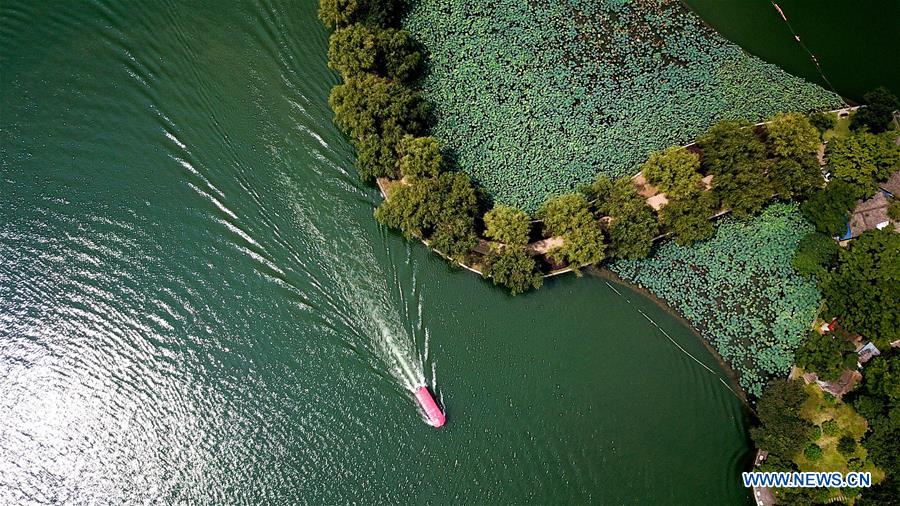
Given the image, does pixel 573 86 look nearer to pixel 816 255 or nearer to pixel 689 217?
pixel 689 217

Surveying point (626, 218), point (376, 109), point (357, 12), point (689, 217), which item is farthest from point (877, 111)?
point (357, 12)

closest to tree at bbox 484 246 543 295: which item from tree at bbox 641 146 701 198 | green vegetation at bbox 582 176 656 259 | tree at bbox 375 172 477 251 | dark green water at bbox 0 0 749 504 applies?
dark green water at bbox 0 0 749 504

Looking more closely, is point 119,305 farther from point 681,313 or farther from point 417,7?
point 681,313

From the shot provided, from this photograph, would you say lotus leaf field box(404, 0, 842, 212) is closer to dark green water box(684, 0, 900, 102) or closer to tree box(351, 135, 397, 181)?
dark green water box(684, 0, 900, 102)

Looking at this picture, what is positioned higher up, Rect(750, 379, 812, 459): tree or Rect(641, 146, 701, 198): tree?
Rect(641, 146, 701, 198): tree

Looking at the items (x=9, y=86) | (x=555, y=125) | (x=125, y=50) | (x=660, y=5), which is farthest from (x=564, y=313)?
(x=9, y=86)

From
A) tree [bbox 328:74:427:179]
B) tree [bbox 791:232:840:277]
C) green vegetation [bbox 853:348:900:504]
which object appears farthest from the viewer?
tree [bbox 328:74:427:179]

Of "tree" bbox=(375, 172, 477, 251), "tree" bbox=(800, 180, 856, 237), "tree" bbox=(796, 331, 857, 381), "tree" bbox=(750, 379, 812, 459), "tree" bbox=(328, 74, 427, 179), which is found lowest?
"tree" bbox=(750, 379, 812, 459)
